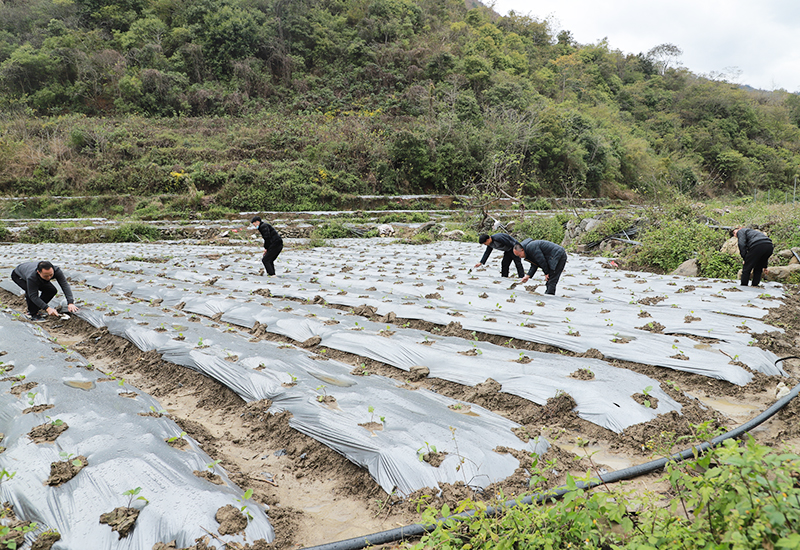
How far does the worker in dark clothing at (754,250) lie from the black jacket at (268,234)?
7.49m

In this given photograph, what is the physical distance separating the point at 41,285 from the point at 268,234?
331 cm

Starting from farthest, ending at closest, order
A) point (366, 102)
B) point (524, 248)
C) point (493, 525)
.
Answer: point (366, 102), point (524, 248), point (493, 525)

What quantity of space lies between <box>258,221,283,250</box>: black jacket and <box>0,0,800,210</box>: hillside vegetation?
10.7m

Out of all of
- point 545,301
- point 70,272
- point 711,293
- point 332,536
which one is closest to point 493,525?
point 332,536

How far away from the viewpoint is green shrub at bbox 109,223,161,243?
584 inches

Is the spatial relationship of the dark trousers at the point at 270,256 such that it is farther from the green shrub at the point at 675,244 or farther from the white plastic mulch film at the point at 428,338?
the green shrub at the point at 675,244

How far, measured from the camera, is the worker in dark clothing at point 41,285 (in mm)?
5207

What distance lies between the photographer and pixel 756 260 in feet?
18.3

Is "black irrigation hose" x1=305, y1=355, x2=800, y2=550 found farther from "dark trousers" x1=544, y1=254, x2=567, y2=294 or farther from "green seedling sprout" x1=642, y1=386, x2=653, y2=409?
"dark trousers" x1=544, y1=254, x2=567, y2=294

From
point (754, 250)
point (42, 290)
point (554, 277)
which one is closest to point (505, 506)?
point (554, 277)

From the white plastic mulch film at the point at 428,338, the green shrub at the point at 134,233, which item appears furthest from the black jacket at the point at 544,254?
the green shrub at the point at 134,233

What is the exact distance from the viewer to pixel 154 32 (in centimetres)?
2916

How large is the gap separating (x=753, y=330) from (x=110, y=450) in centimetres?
570

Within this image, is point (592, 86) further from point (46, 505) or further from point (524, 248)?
point (46, 505)
